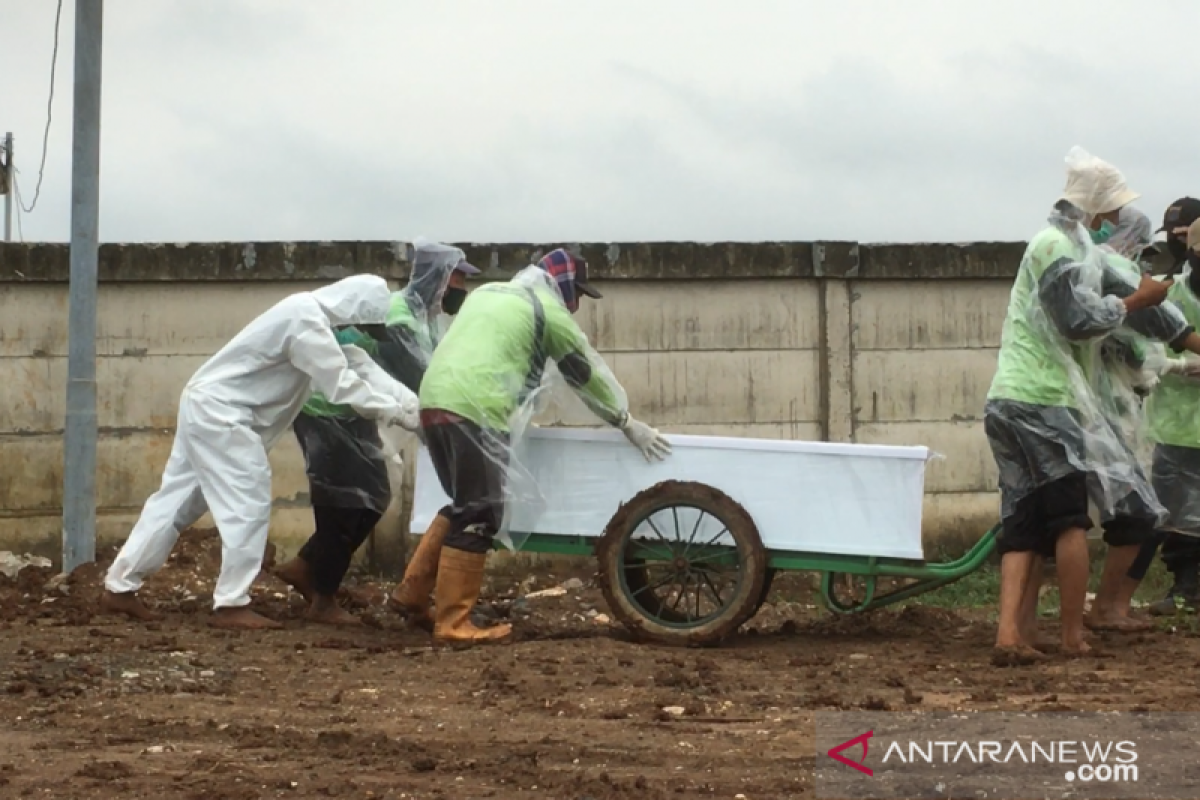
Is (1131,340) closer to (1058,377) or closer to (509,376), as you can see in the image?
(1058,377)

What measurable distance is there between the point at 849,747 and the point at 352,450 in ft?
11.5

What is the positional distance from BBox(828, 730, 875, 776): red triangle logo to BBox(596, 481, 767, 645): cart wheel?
6.06 ft

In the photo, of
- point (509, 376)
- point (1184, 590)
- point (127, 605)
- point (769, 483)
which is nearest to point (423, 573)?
point (509, 376)

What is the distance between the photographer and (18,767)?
14.7 feet

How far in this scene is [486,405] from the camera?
6.75 m

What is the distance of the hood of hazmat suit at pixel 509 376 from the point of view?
6746mm

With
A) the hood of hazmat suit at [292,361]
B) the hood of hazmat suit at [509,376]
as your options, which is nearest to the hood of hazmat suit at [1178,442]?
the hood of hazmat suit at [509,376]

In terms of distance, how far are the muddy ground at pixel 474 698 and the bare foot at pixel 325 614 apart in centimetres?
9

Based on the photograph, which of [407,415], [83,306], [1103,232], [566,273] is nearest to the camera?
[1103,232]

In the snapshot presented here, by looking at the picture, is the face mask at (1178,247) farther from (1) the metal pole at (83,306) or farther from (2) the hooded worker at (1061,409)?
(1) the metal pole at (83,306)

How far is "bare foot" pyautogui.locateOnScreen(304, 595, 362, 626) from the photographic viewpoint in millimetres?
7598

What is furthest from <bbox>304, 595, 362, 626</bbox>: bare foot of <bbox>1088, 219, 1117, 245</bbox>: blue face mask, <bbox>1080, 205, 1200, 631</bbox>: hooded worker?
<bbox>1088, 219, 1117, 245</bbox>: blue face mask

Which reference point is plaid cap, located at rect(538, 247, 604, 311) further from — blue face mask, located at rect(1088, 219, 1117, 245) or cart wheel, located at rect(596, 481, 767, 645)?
blue face mask, located at rect(1088, 219, 1117, 245)

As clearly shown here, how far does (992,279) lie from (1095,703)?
480 centimetres
